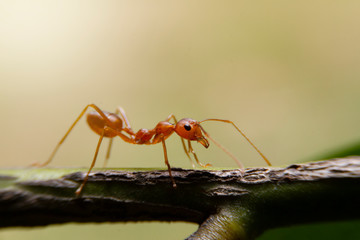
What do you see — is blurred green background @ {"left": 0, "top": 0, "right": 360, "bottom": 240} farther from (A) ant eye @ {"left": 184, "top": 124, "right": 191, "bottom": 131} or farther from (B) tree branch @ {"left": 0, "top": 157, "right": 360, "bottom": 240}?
(B) tree branch @ {"left": 0, "top": 157, "right": 360, "bottom": 240}

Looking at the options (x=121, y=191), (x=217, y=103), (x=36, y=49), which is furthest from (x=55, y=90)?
(x=121, y=191)

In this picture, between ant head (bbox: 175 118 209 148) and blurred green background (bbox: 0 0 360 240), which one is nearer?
ant head (bbox: 175 118 209 148)

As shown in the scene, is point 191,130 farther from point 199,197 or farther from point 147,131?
point 199,197

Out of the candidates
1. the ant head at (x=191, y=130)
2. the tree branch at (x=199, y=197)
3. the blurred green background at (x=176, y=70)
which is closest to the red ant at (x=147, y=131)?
the ant head at (x=191, y=130)

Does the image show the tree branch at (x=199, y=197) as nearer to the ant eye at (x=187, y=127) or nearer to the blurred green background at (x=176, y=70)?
the ant eye at (x=187, y=127)

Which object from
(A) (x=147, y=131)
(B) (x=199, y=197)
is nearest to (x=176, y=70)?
(A) (x=147, y=131)

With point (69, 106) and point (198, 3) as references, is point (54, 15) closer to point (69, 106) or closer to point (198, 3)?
point (69, 106)

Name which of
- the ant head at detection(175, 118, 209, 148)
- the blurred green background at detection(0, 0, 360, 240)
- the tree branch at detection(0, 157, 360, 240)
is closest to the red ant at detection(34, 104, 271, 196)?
the ant head at detection(175, 118, 209, 148)
